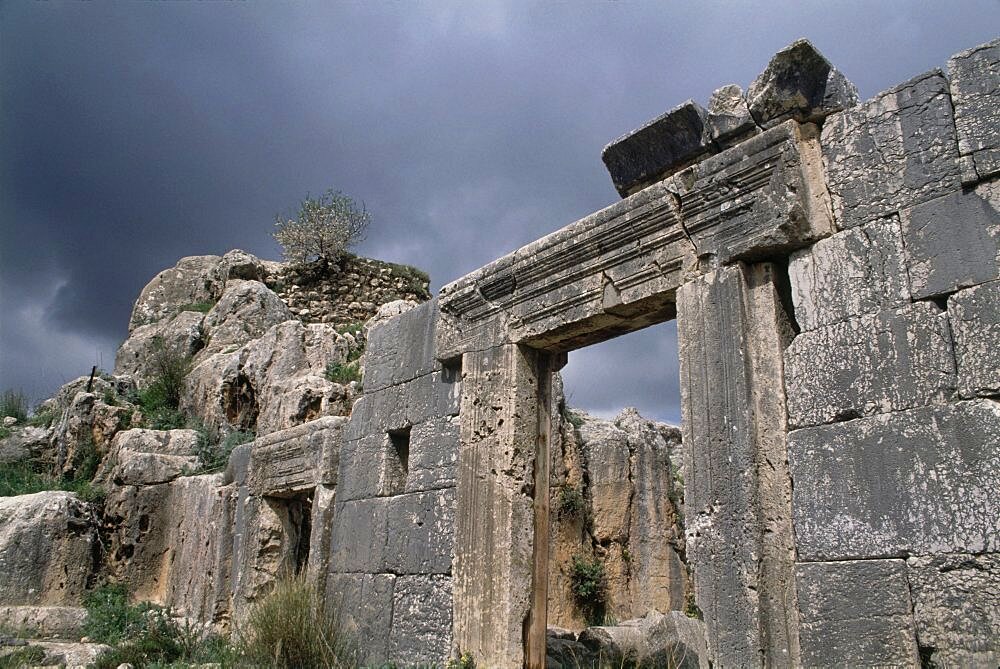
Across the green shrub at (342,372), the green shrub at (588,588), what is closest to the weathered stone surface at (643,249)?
the green shrub at (342,372)

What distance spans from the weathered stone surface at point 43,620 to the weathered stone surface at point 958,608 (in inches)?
334

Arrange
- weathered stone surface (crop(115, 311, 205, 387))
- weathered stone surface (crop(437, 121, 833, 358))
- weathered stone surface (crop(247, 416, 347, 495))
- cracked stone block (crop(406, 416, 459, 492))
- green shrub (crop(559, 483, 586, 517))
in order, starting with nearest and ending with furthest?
weathered stone surface (crop(437, 121, 833, 358)) < cracked stone block (crop(406, 416, 459, 492)) < weathered stone surface (crop(247, 416, 347, 495)) < green shrub (crop(559, 483, 586, 517)) < weathered stone surface (crop(115, 311, 205, 387))

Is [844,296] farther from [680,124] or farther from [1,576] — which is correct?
[1,576]

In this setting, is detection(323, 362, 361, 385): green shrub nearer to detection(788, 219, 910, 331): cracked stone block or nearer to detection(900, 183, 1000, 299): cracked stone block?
detection(788, 219, 910, 331): cracked stone block

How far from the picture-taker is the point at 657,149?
4.85 meters

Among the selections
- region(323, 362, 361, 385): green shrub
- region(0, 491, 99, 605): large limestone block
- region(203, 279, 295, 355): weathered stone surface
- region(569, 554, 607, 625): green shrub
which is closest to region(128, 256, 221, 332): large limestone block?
region(203, 279, 295, 355): weathered stone surface

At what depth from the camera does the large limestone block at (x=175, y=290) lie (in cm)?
1617

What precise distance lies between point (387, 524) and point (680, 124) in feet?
11.9

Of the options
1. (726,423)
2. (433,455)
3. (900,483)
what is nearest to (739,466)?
(726,423)

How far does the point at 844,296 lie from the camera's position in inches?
148

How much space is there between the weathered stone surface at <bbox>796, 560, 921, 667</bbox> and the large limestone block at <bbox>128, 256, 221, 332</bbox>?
14223mm

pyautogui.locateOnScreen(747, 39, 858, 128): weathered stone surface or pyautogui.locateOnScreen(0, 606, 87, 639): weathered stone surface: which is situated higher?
pyautogui.locateOnScreen(747, 39, 858, 128): weathered stone surface

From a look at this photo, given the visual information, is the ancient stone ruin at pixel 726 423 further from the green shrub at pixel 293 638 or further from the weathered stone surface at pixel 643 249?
the green shrub at pixel 293 638

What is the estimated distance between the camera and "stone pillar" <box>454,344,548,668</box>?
200 inches
